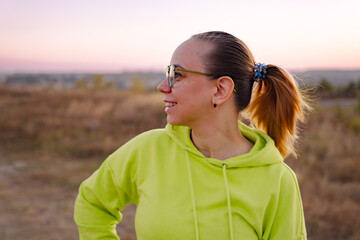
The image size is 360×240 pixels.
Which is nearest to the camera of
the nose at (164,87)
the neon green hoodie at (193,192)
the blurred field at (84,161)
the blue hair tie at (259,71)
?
the neon green hoodie at (193,192)

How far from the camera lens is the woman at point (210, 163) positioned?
5.06 feet

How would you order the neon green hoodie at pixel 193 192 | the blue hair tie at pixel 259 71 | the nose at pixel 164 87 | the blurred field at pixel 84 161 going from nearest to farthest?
the neon green hoodie at pixel 193 192 < the nose at pixel 164 87 < the blue hair tie at pixel 259 71 < the blurred field at pixel 84 161

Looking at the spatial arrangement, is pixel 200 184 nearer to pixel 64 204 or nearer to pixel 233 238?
pixel 233 238

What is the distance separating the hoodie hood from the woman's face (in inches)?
4.4

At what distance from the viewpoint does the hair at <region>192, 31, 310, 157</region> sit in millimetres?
1652

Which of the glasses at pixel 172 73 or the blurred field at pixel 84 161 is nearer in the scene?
the glasses at pixel 172 73

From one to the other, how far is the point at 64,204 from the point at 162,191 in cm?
366

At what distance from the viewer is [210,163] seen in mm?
1644

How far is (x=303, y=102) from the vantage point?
1825mm

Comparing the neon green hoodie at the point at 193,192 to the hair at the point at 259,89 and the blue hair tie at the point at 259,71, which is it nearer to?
the hair at the point at 259,89

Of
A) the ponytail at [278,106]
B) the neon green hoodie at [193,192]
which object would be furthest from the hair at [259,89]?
the neon green hoodie at [193,192]

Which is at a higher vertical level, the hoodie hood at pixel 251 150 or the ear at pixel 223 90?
the ear at pixel 223 90

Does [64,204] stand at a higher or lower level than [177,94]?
lower

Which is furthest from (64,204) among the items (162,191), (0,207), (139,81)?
(139,81)
